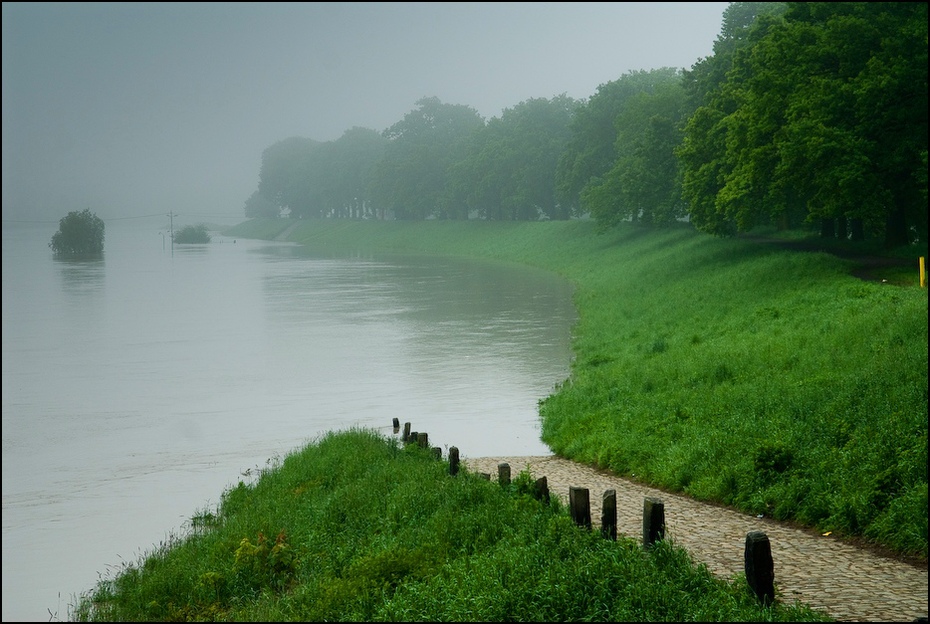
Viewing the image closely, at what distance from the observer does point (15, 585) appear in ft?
42.5

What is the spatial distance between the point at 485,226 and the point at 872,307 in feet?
250

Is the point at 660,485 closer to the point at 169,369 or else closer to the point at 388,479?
the point at 388,479

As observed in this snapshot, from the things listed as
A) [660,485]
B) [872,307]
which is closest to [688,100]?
[872,307]

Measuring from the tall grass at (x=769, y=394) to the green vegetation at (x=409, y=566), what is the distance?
11.1ft

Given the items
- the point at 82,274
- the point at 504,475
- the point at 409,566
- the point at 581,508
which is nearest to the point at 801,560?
the point at 581,508

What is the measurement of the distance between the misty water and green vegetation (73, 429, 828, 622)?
1471 mm

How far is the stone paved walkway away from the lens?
8.88m

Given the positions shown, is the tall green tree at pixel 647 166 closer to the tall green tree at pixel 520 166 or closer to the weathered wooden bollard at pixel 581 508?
the tall green tree at pixel 520 166

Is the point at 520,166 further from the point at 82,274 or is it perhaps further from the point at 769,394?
the point at 769,394

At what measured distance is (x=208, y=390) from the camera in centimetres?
2742

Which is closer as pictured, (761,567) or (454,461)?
(761,567)

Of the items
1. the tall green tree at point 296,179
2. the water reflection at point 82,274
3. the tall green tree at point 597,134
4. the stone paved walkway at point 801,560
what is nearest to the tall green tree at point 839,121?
the stone paved walkway at point 801,560

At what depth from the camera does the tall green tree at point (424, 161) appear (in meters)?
114

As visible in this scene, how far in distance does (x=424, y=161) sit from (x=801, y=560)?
108787 mm
